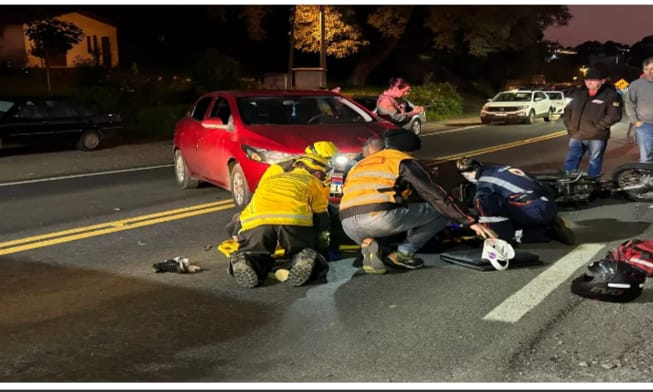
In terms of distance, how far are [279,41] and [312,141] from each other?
4391cm

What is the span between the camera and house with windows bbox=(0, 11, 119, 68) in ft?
131

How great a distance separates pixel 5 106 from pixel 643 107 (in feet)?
45.9

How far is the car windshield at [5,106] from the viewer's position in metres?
16.5

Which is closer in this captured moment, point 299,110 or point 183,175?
point 299,110

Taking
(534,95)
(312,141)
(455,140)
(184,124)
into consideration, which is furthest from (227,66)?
(312,141)

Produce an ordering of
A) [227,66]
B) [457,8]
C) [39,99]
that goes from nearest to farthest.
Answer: [39,99], [227,66], [457,8]

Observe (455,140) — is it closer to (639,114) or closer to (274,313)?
(639,114)

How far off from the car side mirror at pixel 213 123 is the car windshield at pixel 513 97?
70.2 ft

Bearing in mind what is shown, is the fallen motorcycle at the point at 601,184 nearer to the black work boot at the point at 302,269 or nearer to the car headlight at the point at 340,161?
the car headlight at the point at 340,161

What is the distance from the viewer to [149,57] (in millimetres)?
49062

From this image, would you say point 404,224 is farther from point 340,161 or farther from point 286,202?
point 340,161

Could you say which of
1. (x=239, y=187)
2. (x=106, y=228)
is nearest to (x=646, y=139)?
(x=239, y=187)

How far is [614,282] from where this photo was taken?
5035 mm

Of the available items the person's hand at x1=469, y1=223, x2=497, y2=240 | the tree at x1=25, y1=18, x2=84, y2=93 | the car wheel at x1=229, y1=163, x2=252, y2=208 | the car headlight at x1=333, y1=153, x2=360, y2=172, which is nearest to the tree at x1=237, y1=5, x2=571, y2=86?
the tree at x1=25, y1=18, x2=84, y2=93
